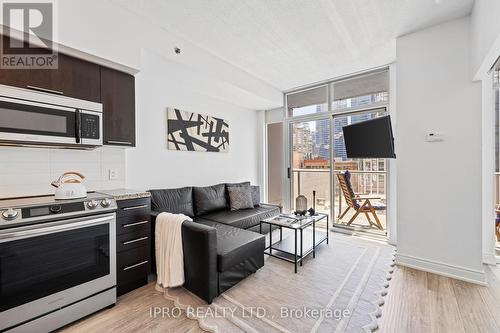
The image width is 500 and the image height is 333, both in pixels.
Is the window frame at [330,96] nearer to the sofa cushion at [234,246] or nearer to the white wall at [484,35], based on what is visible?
the white wall at [484,35]

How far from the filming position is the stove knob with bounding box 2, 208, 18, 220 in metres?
1.42

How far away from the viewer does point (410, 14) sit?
2.32m

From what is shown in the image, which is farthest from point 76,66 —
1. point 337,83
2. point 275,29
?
point 337,83

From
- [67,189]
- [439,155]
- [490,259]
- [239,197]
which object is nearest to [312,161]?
[239,197]

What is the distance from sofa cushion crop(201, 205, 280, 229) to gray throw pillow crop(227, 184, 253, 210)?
10 cm

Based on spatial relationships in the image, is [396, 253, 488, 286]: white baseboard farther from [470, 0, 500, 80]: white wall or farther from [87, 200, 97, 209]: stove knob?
[87, 200, 97, 209]: stove knob

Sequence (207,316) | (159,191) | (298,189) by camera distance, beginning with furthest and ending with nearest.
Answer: (298,189), (159,191), (207,316)

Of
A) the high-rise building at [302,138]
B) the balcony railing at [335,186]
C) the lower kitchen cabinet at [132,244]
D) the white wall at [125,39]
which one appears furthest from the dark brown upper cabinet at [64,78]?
the balcony railing at [335,186]

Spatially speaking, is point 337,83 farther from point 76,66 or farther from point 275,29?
point 76,66

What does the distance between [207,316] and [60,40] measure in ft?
8.31

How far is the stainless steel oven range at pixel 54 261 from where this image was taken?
1.45 meters

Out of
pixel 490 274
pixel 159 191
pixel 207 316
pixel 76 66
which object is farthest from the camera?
pixel 159 191

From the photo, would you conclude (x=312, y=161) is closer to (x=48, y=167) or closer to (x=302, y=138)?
(x=302, y=138)

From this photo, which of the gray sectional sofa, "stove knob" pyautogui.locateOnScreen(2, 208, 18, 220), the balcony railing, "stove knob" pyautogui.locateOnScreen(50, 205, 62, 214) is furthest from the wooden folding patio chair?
"stove knob" pyautogui.locateOnScreen(2, 208, 18, 220)
